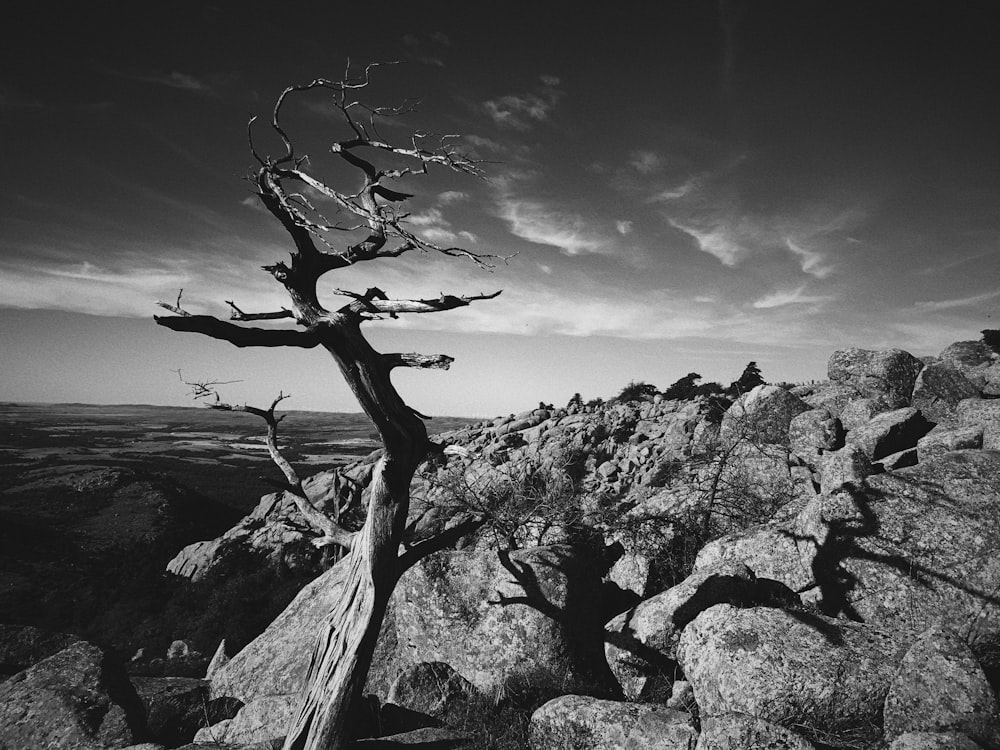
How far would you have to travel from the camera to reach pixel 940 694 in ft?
17.5

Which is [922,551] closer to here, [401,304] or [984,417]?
[984,417]

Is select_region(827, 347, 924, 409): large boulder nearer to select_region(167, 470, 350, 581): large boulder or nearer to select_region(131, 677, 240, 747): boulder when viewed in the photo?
select_region(131, 677, 240, 747): boulder

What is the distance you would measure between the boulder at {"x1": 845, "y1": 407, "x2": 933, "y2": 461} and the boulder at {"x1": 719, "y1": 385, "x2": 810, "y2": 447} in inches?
116

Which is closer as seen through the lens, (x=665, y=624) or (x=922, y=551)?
(x=922, y=551)

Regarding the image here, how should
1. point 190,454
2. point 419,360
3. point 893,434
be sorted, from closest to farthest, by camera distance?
1. point 419,360
2. point 893,434
3. point 190,454

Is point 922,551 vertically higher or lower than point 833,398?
lower

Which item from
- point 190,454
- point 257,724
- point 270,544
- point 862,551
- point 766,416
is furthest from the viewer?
point 190,454

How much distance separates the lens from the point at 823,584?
26.9ft

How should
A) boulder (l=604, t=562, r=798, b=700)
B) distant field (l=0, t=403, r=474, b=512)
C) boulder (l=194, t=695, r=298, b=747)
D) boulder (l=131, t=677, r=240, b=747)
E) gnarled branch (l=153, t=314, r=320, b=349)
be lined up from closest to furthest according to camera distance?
gnarled branch (l=153, t=314, r=320, b=349)
boulder (l=604, t=562, r=798, b=700)
boulder (l=194, t=695, r=298, b=747)
boulder (l=131, t=677, r=240, b=747)
distant field (l=0, t=403, r=474, b=512)

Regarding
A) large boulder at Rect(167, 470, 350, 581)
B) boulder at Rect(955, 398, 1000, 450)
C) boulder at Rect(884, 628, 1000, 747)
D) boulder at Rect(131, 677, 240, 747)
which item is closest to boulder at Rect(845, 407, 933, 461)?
boulder at Rect(955, 398, 1000, 450)

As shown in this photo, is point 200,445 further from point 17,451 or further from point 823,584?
point 823,584

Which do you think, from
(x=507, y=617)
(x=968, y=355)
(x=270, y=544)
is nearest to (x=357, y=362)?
(x=507, y=617)

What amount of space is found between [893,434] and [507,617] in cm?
1247

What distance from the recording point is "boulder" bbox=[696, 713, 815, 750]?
4949mm
